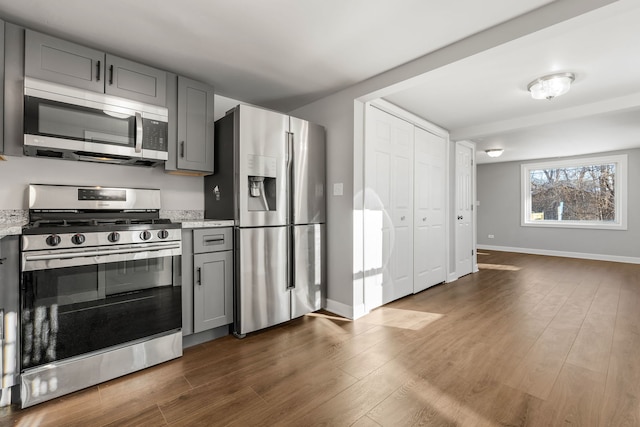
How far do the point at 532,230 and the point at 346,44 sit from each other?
7346mm

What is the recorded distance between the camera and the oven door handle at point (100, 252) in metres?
1.65

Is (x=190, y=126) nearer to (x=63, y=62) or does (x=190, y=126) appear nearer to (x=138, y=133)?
(x=138, y=133)

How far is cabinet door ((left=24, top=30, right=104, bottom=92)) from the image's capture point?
1868mm

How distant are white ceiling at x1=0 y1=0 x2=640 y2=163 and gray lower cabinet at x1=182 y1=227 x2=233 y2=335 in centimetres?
143

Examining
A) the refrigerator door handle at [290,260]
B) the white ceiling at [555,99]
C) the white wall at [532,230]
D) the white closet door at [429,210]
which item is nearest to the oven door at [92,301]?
the refrigerator door handle at [290,260]

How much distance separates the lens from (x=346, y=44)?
7.22 feet

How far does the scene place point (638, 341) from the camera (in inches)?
93.7

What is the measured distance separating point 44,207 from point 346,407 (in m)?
2.46

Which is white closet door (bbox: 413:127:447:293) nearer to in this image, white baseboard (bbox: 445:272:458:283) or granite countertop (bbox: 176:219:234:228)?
white baseboard (bbox: 445:272:458:283)

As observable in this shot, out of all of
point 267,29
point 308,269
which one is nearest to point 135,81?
point 267,29

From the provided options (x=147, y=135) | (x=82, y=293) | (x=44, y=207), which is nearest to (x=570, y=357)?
(x=82, y=293)

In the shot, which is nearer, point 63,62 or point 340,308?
point 63,62

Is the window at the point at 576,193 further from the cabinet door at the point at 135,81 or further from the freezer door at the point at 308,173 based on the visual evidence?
the cabinet door at the point at 135,81

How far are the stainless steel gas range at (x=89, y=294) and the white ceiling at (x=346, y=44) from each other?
1.20 metres
